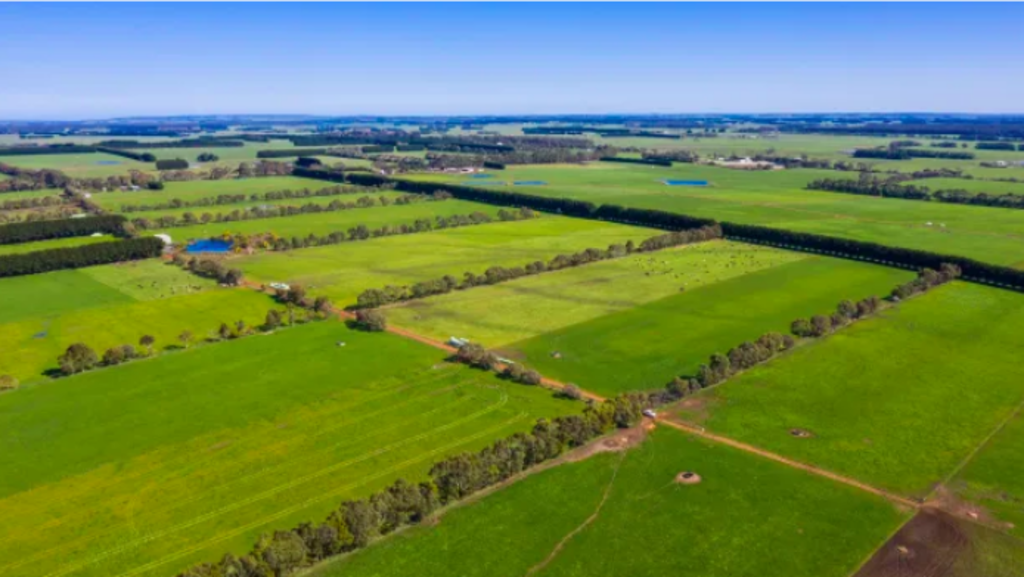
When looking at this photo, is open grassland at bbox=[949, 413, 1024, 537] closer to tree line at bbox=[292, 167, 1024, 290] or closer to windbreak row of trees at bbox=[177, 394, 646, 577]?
windbreak row of trees at bbox=[177, 394, 646, 577]

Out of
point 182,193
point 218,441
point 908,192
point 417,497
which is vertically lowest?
Answer: point 218,441

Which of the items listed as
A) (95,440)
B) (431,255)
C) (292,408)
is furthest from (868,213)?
(95,440)

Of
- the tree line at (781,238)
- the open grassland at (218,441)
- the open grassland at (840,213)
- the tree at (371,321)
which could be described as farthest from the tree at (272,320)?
the open grassland at (840,213)

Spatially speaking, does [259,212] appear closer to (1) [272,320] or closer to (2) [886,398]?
(1) [272,320]

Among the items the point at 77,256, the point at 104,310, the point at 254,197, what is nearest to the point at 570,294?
the point at 104,310

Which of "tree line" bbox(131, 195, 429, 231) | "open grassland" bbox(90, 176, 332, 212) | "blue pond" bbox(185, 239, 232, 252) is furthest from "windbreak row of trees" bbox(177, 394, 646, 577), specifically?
"open grassland" bbox(90, 176, 332, 212)

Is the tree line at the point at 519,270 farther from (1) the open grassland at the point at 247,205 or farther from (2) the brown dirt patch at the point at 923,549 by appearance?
(1) the open grassland at the point at 247,205
